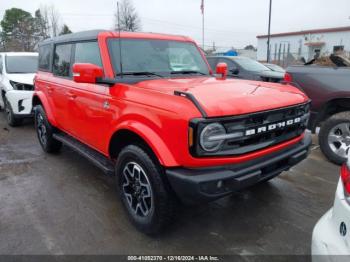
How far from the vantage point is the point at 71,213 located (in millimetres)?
3262

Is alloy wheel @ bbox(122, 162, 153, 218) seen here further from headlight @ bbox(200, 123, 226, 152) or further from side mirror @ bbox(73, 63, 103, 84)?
side mirror @ bbox(73, 63, 103, 84)

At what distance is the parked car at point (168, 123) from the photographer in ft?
7.54

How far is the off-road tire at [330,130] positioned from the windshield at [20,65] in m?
6.93

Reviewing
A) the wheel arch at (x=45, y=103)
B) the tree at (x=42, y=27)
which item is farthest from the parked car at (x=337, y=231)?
the tree at (x=42, y=27)

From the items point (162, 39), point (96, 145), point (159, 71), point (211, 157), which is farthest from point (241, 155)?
point (162, 39)

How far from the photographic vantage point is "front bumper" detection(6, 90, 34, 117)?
22.0 feet

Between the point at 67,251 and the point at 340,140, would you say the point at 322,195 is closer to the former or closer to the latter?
the point at 340,140

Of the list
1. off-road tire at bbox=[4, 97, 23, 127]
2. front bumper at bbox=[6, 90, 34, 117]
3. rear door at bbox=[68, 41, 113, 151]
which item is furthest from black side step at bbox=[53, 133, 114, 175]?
off-road tire at bbox=[4, 97, 23, 127]

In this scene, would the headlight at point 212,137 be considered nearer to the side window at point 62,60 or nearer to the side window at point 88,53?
the side window at point 88,53

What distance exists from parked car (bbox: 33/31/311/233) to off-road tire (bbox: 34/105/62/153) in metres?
0.89

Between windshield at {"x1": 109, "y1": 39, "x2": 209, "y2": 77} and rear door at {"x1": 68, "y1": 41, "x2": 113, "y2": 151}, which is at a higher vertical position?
windshield at {"x1": 109, "y1": 39, "x2": 209, "y2": 77}

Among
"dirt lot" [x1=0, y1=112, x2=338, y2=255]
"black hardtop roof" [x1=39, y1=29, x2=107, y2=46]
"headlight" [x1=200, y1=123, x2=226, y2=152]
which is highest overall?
"black hardtop roof" [x1=39, y1=29, x2=107, y2=46]

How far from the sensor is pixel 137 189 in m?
2.87

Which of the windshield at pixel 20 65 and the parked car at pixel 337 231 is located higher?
the windshield at pixel 20 65
